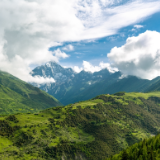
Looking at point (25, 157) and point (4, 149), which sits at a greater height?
point (4, 149)

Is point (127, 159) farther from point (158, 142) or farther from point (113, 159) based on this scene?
point (158, 142)

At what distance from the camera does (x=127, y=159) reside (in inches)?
3354

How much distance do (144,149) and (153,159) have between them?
389 inches

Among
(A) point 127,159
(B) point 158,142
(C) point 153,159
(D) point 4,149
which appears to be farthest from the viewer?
(D) point 4,149

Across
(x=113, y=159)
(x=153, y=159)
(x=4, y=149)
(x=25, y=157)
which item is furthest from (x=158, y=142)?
(x=4, y=149)

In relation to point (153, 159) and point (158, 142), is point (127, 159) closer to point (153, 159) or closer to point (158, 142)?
point (153, 159)

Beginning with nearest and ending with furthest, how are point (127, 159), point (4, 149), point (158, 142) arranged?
point (127, 159) < point (158, 142) < point (4, 149)

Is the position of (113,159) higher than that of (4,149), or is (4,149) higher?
(4,149)

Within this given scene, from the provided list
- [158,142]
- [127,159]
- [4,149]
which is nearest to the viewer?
[127,159]

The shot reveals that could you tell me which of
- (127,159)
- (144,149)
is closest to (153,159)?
(144,149)

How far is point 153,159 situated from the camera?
7556 centimetres

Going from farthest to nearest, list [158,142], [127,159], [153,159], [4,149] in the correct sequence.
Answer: [4,149]
[158,142]
[127,159]
[153,159]

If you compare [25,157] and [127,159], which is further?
[25,157]

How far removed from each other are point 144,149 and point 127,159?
1220 cm
